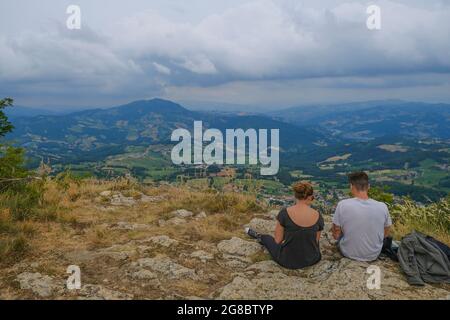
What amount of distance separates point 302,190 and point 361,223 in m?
1.27

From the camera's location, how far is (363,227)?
6.98 m

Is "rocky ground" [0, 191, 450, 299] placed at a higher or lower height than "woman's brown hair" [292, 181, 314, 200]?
lower

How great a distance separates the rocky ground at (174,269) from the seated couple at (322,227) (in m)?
0.22

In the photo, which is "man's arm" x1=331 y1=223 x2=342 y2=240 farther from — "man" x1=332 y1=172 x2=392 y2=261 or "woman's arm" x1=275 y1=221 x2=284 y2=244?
"woman's arm" x1=275 y1=221 x2=284 y2=244

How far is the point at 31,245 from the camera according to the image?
7.13m

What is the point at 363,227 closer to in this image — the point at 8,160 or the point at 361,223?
the point at 361,223

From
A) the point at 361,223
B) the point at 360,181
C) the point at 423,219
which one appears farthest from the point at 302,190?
the point at 423,219

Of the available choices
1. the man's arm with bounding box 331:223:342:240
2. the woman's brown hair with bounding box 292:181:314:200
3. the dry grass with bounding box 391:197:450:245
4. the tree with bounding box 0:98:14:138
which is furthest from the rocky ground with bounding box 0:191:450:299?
the tree with bounding box 0:98:14:138

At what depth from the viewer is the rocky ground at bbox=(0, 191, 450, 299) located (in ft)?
18.3

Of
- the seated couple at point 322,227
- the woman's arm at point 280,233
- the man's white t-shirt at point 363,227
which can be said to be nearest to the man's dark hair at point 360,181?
the seated couple at point 322,227

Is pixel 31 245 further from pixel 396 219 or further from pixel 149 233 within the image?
pixel 396 219

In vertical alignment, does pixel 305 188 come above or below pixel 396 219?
above
